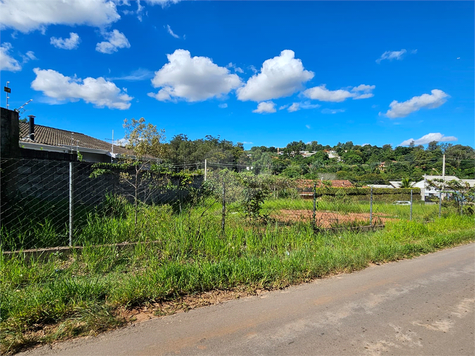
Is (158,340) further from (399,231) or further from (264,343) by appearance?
(399,231)

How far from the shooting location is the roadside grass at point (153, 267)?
2752mm

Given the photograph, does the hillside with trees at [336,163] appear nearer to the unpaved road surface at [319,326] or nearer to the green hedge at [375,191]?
the green hedge at [375,191]

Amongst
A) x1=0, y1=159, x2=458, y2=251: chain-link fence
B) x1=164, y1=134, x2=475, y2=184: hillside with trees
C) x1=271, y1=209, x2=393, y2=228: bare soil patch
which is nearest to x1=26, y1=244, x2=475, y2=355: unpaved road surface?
x1=0, y1=159, x2=458, y2=251: chain-link fence

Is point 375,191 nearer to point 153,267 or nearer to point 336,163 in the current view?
point 336,163

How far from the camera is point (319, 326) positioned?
114 inches

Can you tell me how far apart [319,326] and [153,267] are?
2386 millimetres

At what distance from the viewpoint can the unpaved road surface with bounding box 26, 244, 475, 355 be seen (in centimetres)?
247

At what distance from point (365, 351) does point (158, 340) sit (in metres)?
1.95

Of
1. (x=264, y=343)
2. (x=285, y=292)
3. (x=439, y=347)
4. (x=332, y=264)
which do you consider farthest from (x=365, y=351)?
(x=332, y=264)

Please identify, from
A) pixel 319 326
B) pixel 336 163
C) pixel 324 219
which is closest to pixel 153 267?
pixel 319 326

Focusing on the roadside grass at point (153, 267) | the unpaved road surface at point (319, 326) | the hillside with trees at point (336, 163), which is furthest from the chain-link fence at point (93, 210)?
the hillside with trees at point (336, 163)

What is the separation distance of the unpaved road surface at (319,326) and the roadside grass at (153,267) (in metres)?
0.32

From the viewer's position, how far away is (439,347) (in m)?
2.56

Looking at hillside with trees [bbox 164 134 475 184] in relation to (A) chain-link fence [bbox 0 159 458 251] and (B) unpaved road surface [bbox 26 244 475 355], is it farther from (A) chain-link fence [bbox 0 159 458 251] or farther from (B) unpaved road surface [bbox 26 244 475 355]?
(B) unpaved road surface [bbox 26 244 475 355]
